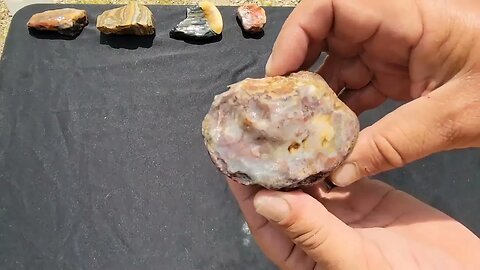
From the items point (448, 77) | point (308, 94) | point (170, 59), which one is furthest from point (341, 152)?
point (170, 59)

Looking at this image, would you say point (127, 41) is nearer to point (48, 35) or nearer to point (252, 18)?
point (48, 35)

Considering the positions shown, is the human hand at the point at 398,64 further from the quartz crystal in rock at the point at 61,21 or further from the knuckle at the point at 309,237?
the quartz crystal in rock at the point at 61,21

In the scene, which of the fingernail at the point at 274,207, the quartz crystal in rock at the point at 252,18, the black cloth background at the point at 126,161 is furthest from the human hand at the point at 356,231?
the quartz crystal in rock at the point at 252,18

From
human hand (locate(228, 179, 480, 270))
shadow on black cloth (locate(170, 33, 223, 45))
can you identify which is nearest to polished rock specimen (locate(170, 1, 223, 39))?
shadow on black cloth (locate(170, 33, 223, 45))

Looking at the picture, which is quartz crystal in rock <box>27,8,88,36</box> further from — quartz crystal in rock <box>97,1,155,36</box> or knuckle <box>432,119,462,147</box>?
knuckle <box>432,119,462,147</box>

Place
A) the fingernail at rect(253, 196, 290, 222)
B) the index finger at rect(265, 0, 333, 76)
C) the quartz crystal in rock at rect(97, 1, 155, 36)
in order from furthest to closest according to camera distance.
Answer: the quartz crystal in rock at rect(97, 1, 155, 36)
the index finger at rect(265, 0, 333, 76)
the fingernail at rect(253, 196, 290, 222)

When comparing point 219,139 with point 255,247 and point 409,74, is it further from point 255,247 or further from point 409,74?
point 255,247
